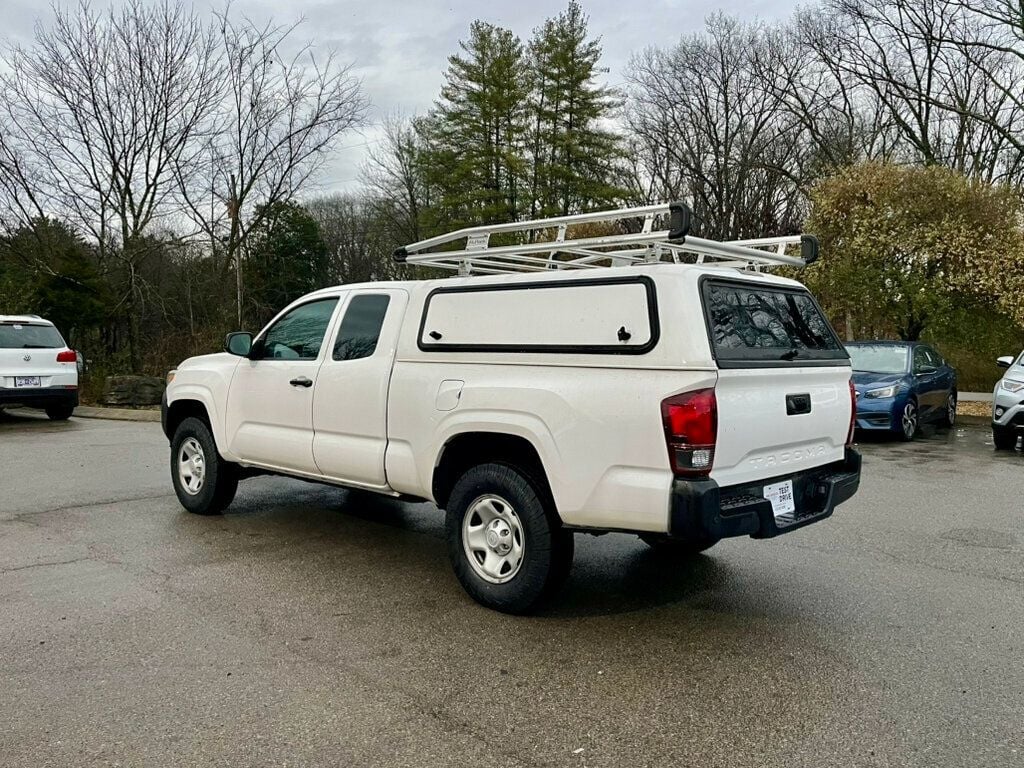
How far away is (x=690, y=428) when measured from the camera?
11.9ft

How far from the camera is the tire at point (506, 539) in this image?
4109 mm

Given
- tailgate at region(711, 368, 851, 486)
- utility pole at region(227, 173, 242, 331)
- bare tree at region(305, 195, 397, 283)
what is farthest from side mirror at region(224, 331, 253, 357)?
bare tree at region(305, 195, 397, 283)

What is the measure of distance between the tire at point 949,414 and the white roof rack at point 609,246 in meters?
9.88

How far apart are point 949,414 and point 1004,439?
292 cm

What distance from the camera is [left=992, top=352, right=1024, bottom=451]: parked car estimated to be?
1029cm

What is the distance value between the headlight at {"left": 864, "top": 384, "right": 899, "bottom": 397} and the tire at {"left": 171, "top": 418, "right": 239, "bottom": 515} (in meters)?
9.01

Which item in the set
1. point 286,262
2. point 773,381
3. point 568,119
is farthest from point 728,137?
point 773,381

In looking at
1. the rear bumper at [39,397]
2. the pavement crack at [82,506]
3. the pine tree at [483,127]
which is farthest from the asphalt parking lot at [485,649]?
the pine tree at [483,127]

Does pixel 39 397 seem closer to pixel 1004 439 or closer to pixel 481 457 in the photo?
pixel 481 457

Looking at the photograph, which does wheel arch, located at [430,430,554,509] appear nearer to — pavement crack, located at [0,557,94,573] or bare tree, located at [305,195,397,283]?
pavement crack, located at [0,557,94,573]

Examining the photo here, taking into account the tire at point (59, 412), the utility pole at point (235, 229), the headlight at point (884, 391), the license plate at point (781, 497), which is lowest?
the tire at point (59, 412)

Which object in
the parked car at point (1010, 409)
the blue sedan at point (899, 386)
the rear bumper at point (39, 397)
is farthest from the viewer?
the rear bumper at point (39, 397)

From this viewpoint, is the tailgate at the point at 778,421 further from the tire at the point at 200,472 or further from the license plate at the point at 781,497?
the tire at the point at 200,472

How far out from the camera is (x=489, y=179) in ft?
106
